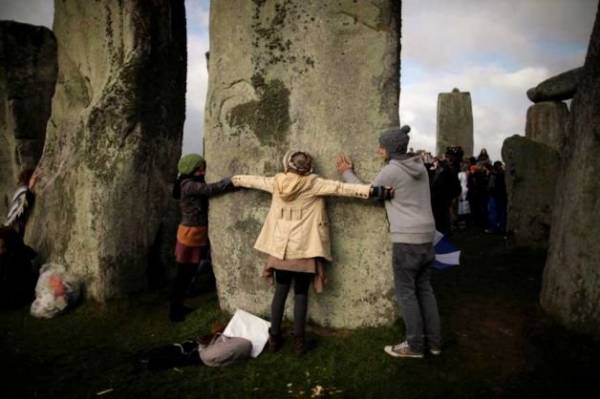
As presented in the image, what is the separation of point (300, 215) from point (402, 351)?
1.34m

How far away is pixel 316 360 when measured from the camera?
381 cm

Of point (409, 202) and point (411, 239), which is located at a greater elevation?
point (409, 202)

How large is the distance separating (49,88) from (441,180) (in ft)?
21.2

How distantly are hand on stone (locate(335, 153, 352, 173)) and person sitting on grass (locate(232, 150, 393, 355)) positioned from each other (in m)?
0.22

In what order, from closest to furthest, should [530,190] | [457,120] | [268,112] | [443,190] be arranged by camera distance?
[268,112] < [443,190] < [530,190] < [457,120]

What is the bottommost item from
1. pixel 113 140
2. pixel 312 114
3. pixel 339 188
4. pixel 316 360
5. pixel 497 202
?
pixel 316 360

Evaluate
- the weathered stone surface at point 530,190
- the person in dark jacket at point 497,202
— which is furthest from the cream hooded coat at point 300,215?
the person in dark jacket at point 497,202

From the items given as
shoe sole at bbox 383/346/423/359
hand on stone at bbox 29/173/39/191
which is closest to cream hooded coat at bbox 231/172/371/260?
shoe sole at bbox 383/346/423/359

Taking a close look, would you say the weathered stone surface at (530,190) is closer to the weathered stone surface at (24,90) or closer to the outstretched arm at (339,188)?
the outstretched arm at (339,188)

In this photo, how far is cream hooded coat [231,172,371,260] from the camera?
3.81 meters

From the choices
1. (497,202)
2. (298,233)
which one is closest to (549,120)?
(497,202)

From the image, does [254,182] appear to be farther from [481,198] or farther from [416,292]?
[481,198]

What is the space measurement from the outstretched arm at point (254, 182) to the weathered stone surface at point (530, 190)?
18.1ft

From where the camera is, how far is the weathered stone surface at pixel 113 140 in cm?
505
